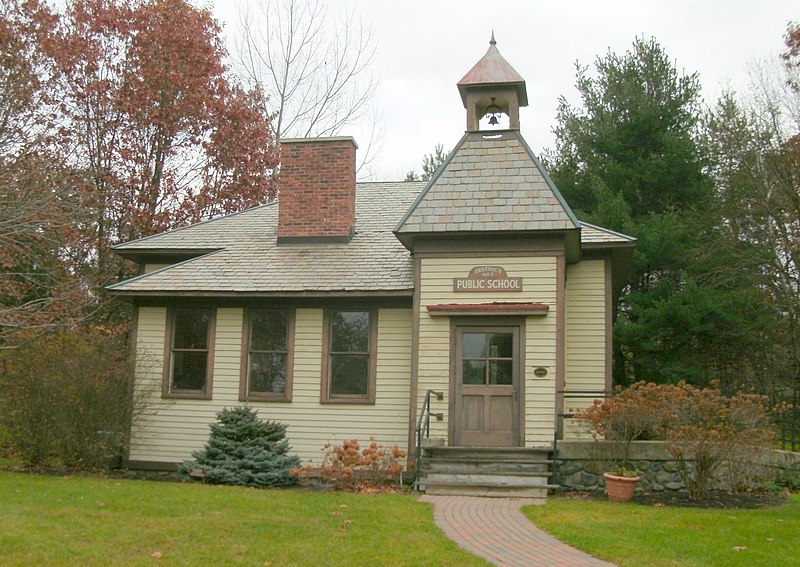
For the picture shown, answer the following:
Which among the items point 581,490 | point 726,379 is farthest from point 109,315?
point 726,379

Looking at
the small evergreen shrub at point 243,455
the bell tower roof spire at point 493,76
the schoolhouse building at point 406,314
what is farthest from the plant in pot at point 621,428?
the bell tower roof spire at point 493,76

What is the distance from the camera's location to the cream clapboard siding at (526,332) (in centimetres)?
1309

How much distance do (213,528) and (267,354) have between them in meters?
6.46

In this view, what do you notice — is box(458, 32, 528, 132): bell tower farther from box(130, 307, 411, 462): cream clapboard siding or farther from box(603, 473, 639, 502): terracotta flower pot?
box(603, 473, 639, 502): terracotta flower pot

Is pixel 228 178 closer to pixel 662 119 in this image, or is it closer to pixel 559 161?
pixel 559 161

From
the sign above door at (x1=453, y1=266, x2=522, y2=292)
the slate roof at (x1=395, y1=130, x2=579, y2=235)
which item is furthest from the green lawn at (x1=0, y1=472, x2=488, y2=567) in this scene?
the slate roof at (x1=395, y1=130, x2=579, y2=235)

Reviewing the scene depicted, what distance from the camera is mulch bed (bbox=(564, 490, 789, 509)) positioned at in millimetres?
11086

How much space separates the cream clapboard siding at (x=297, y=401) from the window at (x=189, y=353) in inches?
5.8

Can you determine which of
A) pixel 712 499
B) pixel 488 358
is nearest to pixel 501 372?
pixel 488 358

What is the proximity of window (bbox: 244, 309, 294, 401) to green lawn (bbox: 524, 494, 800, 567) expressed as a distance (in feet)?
19.1

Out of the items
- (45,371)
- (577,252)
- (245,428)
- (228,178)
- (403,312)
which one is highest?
(228,178)

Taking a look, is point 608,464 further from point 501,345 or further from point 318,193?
point 318,193

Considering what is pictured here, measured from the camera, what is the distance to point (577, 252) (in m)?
14.2

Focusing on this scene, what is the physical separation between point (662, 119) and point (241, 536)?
799 inches
